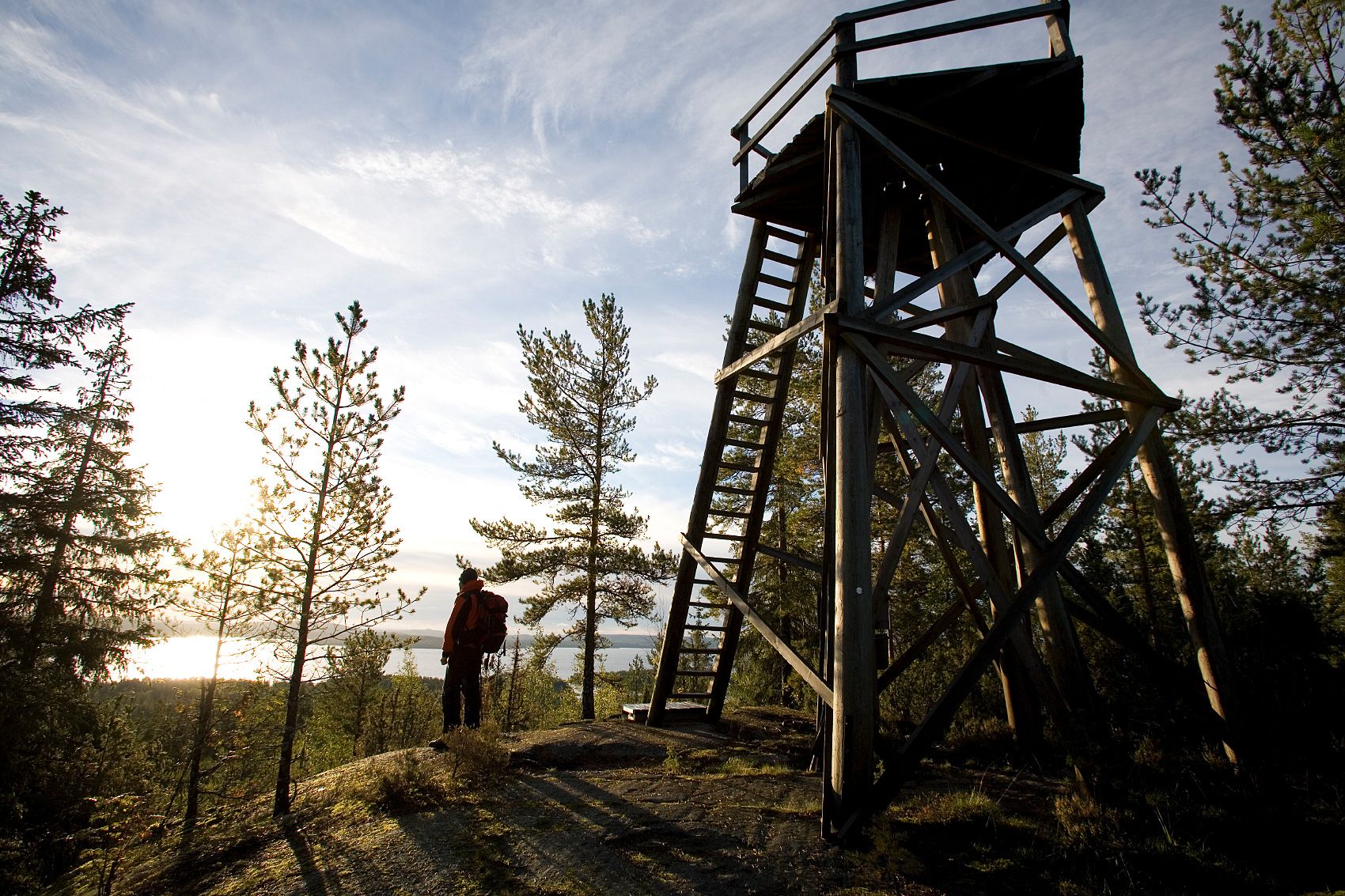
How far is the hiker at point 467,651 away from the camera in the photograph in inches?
308

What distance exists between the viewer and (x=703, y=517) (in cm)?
742

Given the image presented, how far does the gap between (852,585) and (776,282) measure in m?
4.78

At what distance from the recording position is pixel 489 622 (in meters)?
8.04

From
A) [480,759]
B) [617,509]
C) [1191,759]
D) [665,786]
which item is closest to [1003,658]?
[1191,759]

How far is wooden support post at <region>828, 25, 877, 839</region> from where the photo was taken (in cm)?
369

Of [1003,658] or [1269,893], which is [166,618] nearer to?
[1003,658]

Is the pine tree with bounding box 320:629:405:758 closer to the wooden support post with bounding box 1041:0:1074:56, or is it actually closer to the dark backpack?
the dark backpack

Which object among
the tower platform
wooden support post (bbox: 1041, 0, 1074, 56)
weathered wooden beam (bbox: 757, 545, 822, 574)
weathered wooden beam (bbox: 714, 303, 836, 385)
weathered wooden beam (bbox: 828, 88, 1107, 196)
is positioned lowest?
weathered wooden beam (bbox: 757, 545, 822, 574)

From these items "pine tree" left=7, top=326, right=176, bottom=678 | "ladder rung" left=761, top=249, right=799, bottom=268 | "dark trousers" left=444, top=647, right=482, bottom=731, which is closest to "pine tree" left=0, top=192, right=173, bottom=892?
"pine tree" left=7, top=326, right=176, bottom=678

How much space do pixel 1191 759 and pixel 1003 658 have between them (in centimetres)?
142

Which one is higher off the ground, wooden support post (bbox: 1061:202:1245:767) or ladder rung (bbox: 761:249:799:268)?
ladder rung (bbox: 761:249:799:268)

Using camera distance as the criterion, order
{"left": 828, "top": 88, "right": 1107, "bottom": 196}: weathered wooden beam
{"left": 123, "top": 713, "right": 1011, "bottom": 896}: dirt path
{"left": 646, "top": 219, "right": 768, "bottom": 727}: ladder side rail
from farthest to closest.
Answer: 1. {"left": 646, "top": 219, "right": 768, "bottom": 727}: ladder side rail
2. {"left": 828, "top": 88, "right": 1107, "bottom": 196}: weathered wooden beam
3. {"left": 123, "top": 713, "right": 1011, "bottom": 896}: dirt path

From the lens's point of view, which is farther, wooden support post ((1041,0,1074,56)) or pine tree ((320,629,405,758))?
pine tree ((320,629,405,758))

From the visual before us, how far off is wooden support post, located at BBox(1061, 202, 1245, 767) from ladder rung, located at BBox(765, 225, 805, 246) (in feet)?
10.6
